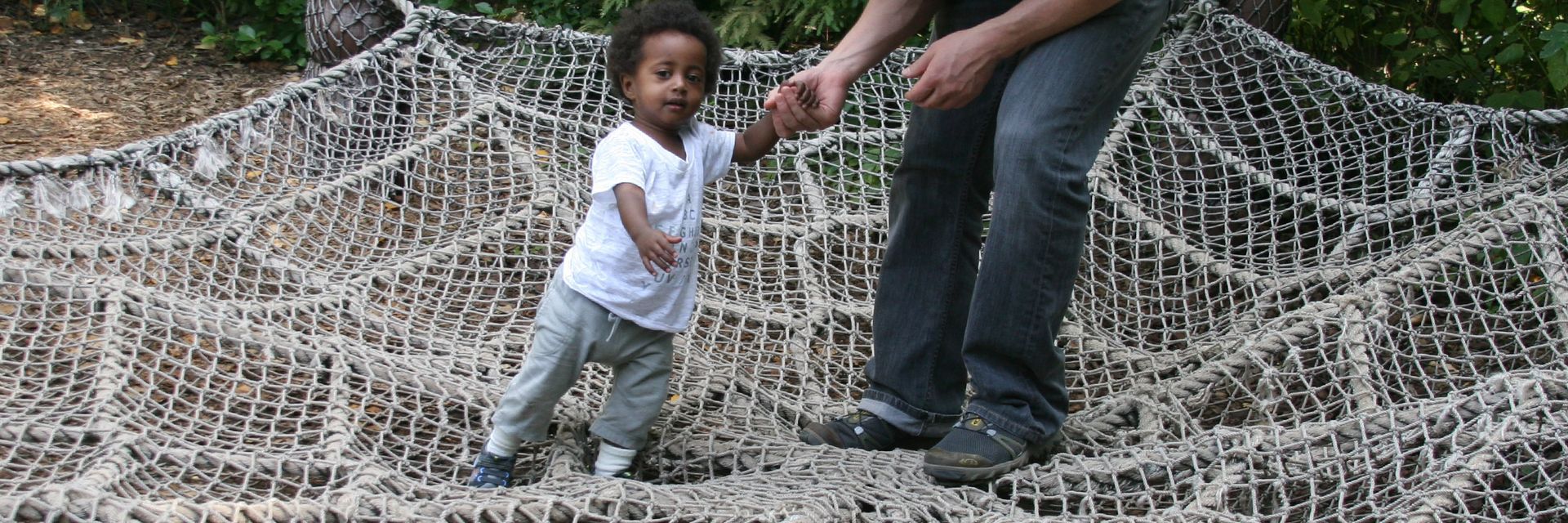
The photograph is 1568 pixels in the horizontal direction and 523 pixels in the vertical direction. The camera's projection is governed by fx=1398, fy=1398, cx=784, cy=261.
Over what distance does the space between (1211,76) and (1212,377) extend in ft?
3.49

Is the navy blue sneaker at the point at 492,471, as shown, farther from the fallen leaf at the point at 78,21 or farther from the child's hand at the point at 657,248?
the fallen leaf at the point at 78,21

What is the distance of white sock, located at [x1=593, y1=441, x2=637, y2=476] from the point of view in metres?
1.92

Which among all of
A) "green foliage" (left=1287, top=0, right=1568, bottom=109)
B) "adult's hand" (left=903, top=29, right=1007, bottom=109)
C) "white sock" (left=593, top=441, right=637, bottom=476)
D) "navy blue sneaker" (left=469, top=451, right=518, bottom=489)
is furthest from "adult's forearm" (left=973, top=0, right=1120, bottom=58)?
"green foliage" (left=1287, top=0, right=1568, bottom=109)

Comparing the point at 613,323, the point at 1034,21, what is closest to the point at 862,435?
the point at 613,323

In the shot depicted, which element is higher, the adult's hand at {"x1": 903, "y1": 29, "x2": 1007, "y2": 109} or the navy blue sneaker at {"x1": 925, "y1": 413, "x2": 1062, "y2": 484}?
the adult's hand at {"x1": 903, "y1": 29, "x2": 1007, "y2": 109}

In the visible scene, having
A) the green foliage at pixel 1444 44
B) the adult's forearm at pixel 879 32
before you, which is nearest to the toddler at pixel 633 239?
the adult's forearm at pixel 879 32

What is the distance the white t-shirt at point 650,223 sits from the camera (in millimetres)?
1732

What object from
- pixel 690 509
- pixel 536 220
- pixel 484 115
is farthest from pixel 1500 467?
pixel 484 115

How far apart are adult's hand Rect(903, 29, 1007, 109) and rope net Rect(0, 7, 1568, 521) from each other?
492 mm

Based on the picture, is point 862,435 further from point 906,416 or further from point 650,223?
point 650,223

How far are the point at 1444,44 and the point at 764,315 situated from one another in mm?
1950

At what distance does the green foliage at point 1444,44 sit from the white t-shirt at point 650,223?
2.01 m

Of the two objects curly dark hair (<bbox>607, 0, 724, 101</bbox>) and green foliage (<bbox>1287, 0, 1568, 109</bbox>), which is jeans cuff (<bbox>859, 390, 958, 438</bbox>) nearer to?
curly dark hair (<bbox>607, 0, 724, 101</bbox>)

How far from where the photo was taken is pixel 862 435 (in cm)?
200
